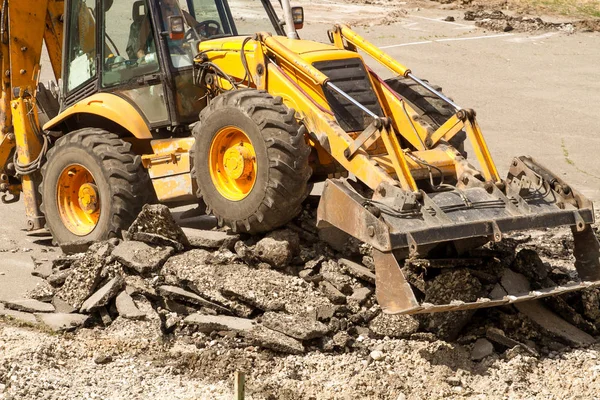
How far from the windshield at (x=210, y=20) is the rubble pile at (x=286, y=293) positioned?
1638mm

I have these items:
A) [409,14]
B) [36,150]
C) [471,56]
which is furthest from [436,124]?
[409,14]

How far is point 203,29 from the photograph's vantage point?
938 cm

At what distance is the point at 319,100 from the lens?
8406mm

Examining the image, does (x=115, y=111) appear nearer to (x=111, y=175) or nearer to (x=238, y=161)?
(x=111, y=175)

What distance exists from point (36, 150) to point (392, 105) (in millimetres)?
3761

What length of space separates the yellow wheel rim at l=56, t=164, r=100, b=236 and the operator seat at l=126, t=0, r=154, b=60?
118 centimetres

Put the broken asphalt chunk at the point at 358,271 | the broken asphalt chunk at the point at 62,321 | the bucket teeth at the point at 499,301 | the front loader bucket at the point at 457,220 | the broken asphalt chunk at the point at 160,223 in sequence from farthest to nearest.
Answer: the broken asphalt chunk at the point at 160,223 → the broken asphalt chunk at the point at 358,271 → the broken asphalt chunk at the point at 62,321 → the front loader bucket at the point at 457,220 → the bucket teeth at the point at 499,301

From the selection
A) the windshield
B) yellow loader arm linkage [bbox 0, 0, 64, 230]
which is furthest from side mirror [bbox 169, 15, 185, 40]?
yellow loader arm linkage [bbox 0, 0, 64, 230]

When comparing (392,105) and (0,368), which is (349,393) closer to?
(0,368)

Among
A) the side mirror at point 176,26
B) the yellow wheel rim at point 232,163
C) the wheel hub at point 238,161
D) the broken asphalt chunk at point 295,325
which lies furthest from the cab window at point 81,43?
the broken asphalt chunk at point 295,325

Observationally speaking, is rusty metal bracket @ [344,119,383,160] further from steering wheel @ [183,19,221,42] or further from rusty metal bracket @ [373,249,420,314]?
steering wheel @ [183,19,221,42]

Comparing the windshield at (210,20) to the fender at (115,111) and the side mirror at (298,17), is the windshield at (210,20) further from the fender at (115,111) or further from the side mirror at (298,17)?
the fender at (115,111)

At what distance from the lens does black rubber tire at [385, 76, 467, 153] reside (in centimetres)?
897

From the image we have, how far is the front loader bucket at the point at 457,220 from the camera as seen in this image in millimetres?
6926
